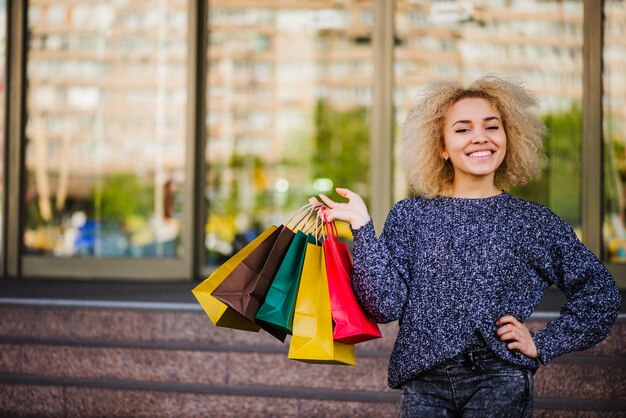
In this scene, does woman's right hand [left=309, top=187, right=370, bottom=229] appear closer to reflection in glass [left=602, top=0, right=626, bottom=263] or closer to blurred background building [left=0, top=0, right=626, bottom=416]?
blurred background building [left=0, top=0, right=626, bottom=416]

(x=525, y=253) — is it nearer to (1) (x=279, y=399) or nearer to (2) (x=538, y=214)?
(2) (x=538, y=214)

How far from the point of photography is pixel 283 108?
9328mm

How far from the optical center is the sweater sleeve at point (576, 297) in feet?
7.73

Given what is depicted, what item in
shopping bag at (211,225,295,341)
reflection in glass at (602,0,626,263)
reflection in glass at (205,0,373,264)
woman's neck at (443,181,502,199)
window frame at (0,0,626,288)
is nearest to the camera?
shopping bag at (211,225,295,341)

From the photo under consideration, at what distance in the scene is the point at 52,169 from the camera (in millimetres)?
7703

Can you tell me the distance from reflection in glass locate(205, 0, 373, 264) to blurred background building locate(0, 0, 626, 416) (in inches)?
0.7

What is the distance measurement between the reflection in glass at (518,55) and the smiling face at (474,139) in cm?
505

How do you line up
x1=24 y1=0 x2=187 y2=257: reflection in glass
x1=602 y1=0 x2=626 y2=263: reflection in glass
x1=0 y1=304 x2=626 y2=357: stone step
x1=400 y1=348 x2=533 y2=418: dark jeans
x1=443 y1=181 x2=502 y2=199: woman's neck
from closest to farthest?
x1=400 y1=348 x2=533 y2=418: dark jeans
x1=443 y1=181 x2=502 y2=199: woman's neck
x1=0 y1=304 x2=626 y2=357: stone step
x1=602 y1=0 x2=626 y2=263: reflection in glass
x1=24 y1=0 x2=187 y2=257: reflection in glass

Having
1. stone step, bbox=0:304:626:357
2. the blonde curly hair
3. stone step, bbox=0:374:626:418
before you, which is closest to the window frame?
stone step, bbox=0:304:626:357

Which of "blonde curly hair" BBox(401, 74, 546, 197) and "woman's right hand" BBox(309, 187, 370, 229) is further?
"blonde curly hair" BBox(401, 74, 546, 197)

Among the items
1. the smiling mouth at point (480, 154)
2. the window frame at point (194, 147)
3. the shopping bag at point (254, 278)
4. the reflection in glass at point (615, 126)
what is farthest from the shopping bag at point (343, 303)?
the reflection in glass at point (615, 126)

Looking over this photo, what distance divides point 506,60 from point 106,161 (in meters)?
4.11

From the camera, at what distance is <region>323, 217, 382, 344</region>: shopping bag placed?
2.33 m

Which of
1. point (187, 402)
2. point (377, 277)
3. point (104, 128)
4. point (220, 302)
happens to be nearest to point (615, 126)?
point (187, 402)
